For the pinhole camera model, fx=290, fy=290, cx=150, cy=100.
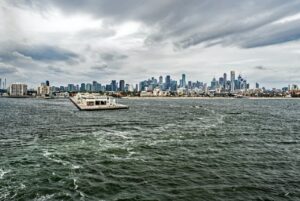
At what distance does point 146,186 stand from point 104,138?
24.4 m

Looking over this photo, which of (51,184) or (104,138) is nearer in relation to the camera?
(51,184)

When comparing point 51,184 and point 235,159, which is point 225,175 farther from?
point 51,184

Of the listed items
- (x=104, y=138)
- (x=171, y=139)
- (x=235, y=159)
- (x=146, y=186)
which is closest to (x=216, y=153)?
(x=235, y=159)

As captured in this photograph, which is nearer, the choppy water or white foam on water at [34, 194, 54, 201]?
white foam on water at [34, 194, 54, 201]

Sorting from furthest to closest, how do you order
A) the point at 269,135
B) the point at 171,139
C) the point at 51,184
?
the point at 269,135 < the point at 171,139 < the point at 51,184

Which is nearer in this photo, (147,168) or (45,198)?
(45,198)

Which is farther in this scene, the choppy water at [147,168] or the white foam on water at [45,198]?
the choppy water at [147,168]

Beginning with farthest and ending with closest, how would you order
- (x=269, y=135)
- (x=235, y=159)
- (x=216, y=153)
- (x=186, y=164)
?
(x=269, y=135), (x=216, y=153), (x=235, y=159), (x=186, y=164)

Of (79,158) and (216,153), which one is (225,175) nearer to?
(216,153)

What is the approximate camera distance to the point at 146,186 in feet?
84.2

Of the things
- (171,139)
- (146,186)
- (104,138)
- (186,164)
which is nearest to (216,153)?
(186,164)

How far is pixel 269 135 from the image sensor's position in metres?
55.3

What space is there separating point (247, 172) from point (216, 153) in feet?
27.2

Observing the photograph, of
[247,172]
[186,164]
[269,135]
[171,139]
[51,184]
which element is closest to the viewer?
[51,184]
